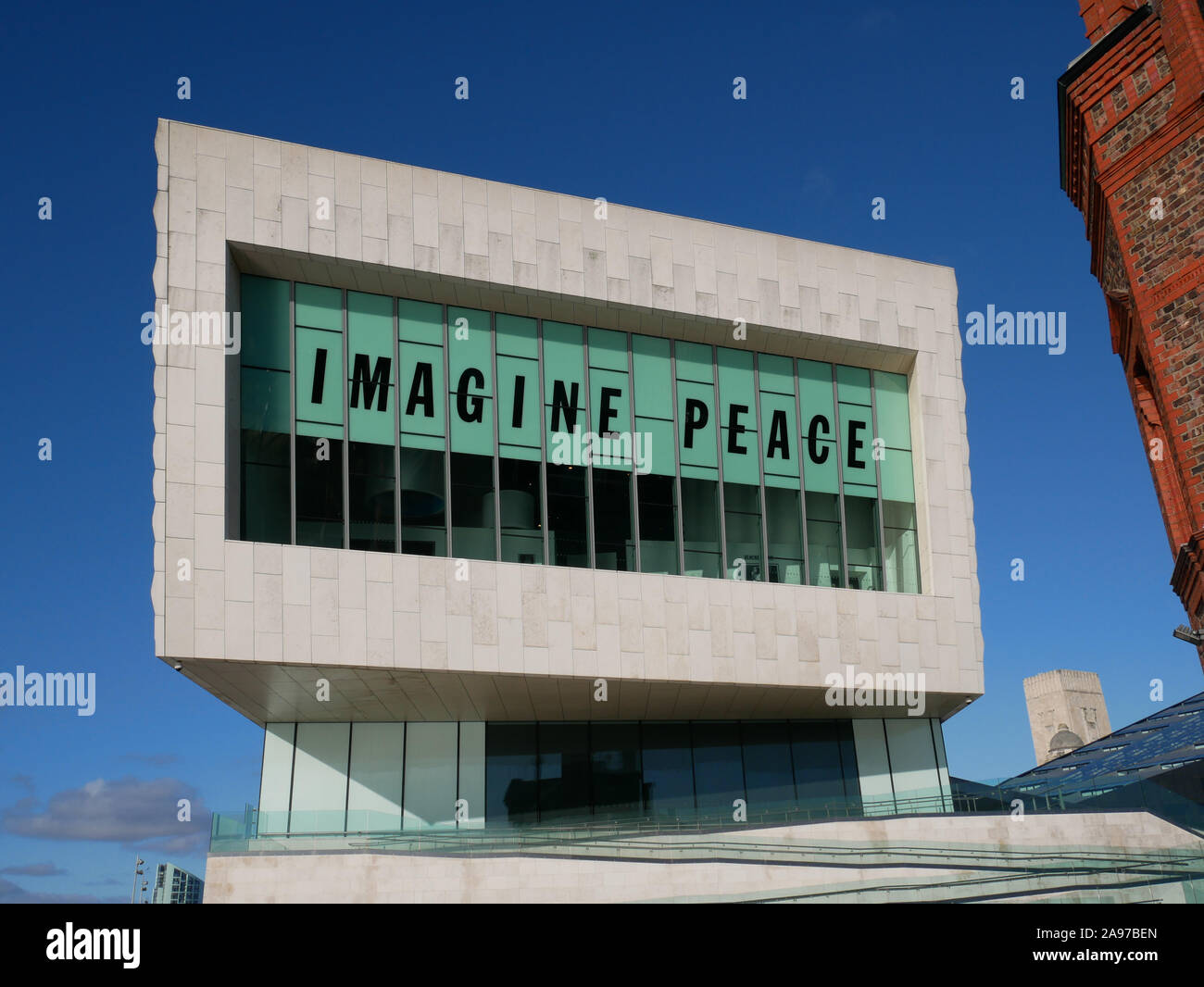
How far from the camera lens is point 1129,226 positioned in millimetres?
24234

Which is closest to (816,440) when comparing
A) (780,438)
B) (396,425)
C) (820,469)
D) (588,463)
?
(820,469)

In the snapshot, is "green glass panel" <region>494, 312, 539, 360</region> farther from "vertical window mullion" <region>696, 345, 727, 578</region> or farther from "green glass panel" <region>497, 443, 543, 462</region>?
"vertical window mullion" <region>696, 345, 727, 578</region>

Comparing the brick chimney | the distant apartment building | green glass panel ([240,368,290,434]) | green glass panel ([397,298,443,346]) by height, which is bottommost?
the distant apartment building

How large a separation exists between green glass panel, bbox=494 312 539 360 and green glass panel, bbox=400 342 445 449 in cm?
163

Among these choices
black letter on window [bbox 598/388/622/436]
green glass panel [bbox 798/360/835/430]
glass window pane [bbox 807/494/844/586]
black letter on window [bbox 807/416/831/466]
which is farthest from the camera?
green glass panel [bbox 798/360/835/430]

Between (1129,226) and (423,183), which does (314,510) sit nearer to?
(423,183)

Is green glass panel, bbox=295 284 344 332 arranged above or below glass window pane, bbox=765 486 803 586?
above

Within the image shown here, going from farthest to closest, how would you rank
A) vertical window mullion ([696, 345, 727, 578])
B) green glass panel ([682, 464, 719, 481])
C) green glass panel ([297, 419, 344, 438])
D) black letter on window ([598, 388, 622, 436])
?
green glass panel ([682, 464, 719, 481])
vertical window mullion ([696, 345, 727, 578])
black letter on window ([598, 388, 622, 436])
green glass panel ([297, 419, 344, 438])

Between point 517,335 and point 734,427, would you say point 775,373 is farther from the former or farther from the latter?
point 517,335

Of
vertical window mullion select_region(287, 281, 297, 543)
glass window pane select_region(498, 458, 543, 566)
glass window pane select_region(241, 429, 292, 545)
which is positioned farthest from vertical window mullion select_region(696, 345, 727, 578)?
glass window pane select_region(241, 429, 292, 545)

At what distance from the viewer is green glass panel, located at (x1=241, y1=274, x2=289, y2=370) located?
2498cm

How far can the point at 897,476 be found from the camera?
30.6 metres

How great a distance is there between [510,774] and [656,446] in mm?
8858
